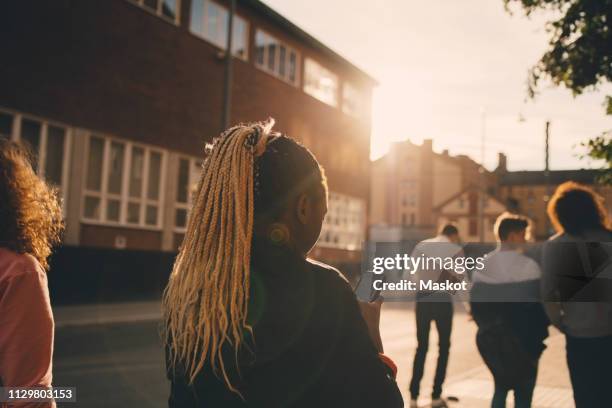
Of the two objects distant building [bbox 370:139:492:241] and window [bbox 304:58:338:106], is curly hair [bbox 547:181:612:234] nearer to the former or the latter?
window [bbox 304:58:338:106]

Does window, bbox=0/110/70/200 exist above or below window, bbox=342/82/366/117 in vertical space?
below

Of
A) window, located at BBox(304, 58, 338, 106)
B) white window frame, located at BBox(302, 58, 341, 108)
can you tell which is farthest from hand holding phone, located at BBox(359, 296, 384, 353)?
window, located at BBox(304, 58, 338, 106)

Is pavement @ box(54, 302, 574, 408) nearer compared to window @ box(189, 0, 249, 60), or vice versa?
pavement @ box(54, 302, 574, 408)

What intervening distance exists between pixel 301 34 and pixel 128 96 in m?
12.0

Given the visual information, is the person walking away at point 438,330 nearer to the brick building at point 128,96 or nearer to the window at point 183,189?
the brick building at point 128,96

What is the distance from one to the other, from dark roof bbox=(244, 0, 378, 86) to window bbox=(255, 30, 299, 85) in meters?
0.69

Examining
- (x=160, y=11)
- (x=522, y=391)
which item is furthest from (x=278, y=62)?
(x=522, y=391)

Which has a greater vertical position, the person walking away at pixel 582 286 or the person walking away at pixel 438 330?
the person walking away at pixel 582 286

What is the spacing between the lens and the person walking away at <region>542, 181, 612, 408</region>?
389 centimetres

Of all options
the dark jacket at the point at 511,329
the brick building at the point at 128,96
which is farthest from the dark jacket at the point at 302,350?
the brick building at the point at 128,96

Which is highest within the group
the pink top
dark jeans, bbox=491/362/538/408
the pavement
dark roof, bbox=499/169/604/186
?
dark roof, bbox=499/169/604/186

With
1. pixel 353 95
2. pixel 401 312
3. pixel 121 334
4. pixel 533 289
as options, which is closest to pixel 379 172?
pixel 353 95

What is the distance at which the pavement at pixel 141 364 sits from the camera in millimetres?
7305

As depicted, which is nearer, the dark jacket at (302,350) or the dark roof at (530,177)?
the dark jacket at (302,350)
